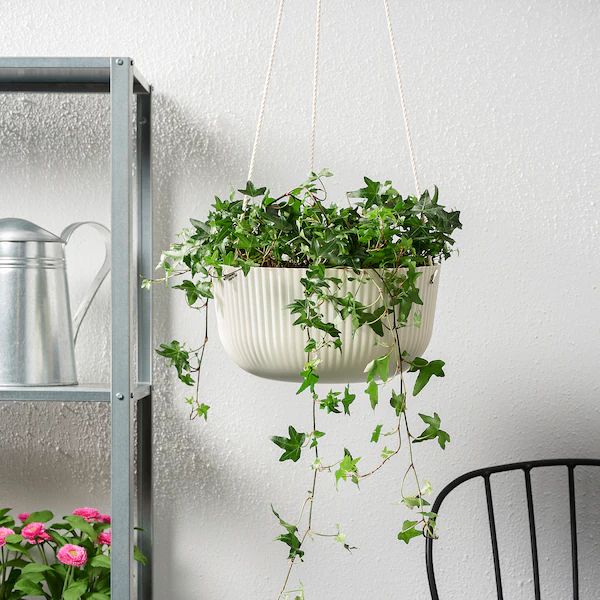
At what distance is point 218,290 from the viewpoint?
3.31 feet

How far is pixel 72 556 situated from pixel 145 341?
15.9 inches

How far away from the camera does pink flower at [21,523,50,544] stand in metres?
1.32

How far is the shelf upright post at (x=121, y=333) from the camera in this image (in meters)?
1.19

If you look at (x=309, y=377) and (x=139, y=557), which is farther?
(x=139, y=557)

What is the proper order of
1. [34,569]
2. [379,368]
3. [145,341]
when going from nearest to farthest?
[379,368]
[34,569]
[145,341]

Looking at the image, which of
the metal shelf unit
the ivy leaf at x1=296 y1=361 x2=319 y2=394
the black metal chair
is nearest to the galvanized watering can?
the metal shelf unit

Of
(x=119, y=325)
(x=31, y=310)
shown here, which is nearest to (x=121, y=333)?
(x=119, y=325)

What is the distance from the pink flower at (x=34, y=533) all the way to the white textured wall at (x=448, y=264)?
229 millimetres

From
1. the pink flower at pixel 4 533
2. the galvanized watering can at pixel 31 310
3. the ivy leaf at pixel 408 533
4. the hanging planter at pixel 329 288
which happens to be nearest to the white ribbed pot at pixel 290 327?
the hanging planter at pixel 329 288

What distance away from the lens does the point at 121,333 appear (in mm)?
1200

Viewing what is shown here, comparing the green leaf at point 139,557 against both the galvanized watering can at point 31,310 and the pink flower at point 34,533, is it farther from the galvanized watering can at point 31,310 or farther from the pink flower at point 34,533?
the galvanized watering can at point 31,310

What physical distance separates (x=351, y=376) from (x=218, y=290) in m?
0.21

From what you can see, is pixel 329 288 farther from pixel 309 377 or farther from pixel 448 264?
pixel 448 264

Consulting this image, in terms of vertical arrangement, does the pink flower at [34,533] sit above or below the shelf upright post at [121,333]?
below
